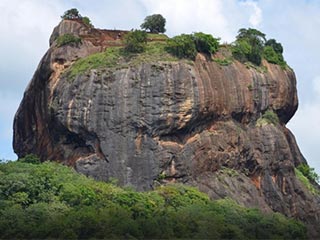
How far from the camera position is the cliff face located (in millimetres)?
59406

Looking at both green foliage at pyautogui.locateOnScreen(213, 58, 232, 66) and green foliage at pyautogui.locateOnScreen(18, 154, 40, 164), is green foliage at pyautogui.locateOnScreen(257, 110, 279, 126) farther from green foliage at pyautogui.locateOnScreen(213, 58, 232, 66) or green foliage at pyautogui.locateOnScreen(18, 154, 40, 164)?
green foliage at pyautogui.locateOnScreen(18, 154, 40, 164)

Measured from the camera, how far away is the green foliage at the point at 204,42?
2571 inches

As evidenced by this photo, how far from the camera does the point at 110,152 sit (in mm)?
59062

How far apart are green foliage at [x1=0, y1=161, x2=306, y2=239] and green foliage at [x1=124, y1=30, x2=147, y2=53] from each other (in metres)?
11.0

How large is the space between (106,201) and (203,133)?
11.1 metres

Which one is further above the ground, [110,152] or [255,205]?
[110,152]

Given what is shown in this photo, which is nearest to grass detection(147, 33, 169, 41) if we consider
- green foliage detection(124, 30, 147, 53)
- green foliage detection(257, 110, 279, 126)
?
green foliage detection(124, 30, 147, 53)

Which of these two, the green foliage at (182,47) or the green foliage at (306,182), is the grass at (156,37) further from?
the green foliage at (306,182)

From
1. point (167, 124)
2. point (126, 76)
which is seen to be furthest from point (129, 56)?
point (167, 124)

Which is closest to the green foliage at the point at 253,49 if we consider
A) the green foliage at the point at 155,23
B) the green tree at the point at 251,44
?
the green tree at the point at 251,44

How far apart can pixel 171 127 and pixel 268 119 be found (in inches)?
383

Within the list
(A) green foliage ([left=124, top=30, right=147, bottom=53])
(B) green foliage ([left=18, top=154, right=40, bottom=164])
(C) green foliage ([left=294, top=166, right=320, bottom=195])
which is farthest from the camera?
(C) green foliage ([left=294, top=166, right=320, bottom=195])

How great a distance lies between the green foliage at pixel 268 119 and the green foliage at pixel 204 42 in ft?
20.6

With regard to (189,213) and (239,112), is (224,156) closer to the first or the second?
(239,112)
